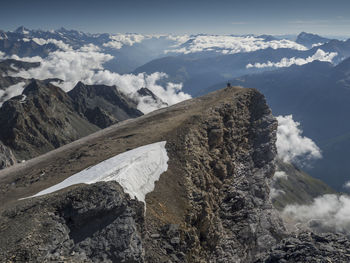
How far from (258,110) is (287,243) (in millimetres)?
40190

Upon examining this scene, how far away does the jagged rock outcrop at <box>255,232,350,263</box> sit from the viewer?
34.2 m

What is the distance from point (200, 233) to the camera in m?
43.6

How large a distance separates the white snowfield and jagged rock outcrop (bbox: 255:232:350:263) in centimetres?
1910

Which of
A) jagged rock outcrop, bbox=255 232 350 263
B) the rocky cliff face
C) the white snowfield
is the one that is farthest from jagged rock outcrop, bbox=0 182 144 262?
jagged rock outcrop, bbox=255 232 350 263

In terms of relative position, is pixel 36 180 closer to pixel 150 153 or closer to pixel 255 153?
pixel 150 153

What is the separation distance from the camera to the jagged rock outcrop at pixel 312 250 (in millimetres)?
34188

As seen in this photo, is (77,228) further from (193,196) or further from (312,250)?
(312,250)

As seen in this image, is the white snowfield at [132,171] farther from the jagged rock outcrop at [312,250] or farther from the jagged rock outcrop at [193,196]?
the jagged rock outcrop at [312,250]

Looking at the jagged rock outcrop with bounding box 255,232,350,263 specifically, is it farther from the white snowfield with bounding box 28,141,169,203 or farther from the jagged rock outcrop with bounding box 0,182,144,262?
the white snowfield with bounding box 28,141,169,203

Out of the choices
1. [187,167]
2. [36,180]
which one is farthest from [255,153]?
[36,180]

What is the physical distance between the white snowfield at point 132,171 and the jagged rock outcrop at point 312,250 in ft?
62.7

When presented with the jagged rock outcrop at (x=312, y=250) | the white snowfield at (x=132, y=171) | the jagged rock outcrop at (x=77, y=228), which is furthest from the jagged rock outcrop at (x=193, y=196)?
the jagged rock outcrop at (x=312, y=250)

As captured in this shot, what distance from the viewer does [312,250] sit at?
35.7 metres

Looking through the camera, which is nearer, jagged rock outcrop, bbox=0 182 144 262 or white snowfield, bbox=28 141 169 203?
jagged rock outcrop, bbox=0 182 144 262
